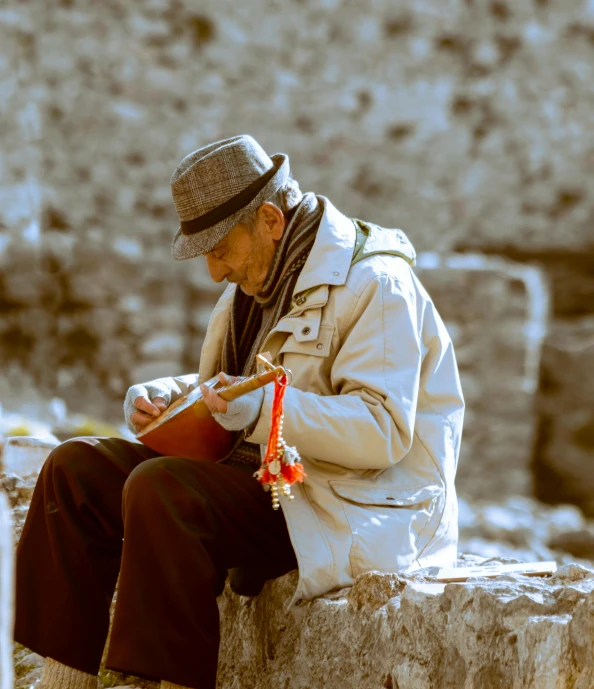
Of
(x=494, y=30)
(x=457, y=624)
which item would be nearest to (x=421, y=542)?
(x=457, y=624)

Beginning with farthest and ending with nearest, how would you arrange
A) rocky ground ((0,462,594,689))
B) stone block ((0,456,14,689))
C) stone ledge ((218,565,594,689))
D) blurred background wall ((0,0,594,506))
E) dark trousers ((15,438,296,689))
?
1. rocky ground ((0,462,594,689))
2. blurred background wall ((0,0,594,506))
3. dark trousers ((15,438,296,689))
4. stone ledge ((218,565,594,689))
5. stone block ((0,456,14,689))

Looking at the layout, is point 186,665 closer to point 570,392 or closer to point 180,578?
point 180,578

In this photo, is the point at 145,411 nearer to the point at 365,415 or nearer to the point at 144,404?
the point at 144,404

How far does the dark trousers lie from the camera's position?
8.46 ft

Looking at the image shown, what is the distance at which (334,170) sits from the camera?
838 centimetres

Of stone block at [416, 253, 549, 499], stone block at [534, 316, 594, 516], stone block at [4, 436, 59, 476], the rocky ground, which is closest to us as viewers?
stone block at [4, 436, 59, 476]

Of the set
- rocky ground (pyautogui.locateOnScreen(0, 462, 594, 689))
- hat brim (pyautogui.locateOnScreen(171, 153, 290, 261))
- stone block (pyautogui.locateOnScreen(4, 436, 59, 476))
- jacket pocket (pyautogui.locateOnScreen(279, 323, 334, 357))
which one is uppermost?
hat brim (pyautogui.locateOnScreen(171, 153, 290, 261))

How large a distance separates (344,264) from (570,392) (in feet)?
20.4

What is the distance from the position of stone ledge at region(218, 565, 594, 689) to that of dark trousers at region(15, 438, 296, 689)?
174 millimetres

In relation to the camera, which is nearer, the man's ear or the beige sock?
the beige sock

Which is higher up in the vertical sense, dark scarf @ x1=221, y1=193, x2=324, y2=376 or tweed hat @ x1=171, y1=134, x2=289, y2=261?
tweed hat @ x1=171, y1=134, x2=289, y2=261

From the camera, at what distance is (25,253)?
738 cm

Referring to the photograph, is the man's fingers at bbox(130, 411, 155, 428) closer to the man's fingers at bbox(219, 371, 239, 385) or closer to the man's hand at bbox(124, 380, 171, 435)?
the man's hand at bbox(124, 380, 171, 435)

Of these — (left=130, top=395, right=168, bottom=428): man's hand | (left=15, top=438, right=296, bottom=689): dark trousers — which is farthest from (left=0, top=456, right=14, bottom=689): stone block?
(left=130, top=395, right=168, bottom=428): man's hand
